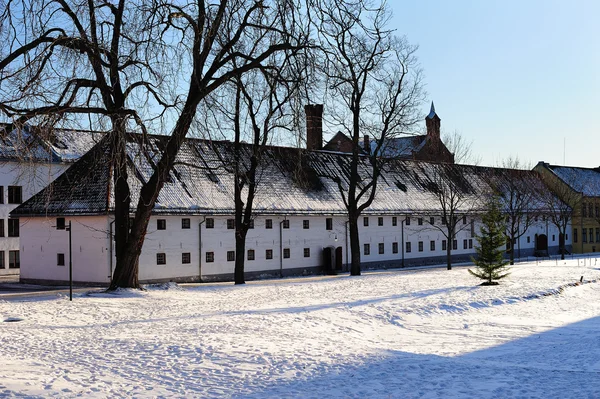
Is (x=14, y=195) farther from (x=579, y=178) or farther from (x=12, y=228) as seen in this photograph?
(x=579, y=178)

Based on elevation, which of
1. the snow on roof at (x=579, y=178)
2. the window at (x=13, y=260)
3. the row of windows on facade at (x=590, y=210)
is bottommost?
the window at (x=13, y=260)

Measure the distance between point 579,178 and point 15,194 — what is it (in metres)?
57.0

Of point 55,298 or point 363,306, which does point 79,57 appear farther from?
point 363,306

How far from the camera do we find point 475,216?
59.6 metres

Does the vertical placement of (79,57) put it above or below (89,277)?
above

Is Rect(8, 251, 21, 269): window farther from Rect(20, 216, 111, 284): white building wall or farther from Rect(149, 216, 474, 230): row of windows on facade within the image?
Rect(149, 216, 474, 230): row of windows on facade

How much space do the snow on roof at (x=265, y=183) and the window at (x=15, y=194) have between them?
37.9 ft

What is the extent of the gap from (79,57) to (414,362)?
38.9 ft

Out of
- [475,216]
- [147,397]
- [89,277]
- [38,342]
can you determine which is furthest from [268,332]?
[475,216]

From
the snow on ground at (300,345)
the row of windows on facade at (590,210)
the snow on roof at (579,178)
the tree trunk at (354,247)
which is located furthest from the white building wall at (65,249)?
the row of windows on facade at (590,210)

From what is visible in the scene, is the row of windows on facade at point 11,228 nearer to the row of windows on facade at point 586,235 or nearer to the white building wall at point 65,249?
the white building wall at point 65,249

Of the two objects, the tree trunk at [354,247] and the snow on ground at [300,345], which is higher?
the tree trunk at [354,247]

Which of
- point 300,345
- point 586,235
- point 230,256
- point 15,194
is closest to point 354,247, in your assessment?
point 230,256

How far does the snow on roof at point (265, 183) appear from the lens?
35.0 m
